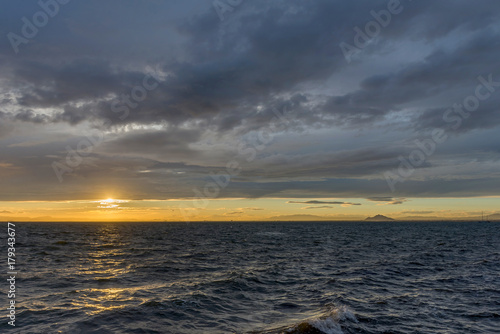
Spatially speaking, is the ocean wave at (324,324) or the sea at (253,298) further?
the sea at (253,298)

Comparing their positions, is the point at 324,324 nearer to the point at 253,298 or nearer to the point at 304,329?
the point at 304,329

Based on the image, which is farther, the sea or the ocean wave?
the sea

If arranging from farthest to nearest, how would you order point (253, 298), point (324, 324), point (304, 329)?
1. point (253, 298)
2. point (324, 324)
3. point (304, 329)

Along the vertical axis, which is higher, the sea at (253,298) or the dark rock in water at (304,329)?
the dark rock in water at (304,329)

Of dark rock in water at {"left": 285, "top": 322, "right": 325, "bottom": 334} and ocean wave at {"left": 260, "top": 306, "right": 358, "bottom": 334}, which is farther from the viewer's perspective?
ocean wave at {"left": 260, "top": 306, "right": 358, "bottom": 334}

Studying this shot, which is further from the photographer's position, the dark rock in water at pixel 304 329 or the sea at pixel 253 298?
the sea at pixel 253 298

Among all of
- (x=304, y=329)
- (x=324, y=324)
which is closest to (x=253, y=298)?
(x=324, y=324)

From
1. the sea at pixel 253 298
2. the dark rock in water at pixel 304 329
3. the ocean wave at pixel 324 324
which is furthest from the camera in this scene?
the sea at pixel 253 298

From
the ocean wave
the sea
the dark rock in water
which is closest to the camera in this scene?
the dark rock in water

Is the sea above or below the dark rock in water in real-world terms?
below

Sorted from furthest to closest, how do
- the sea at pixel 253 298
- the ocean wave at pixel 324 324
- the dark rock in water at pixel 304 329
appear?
the sea at pixel 253 298 → the ocean wave at pixel 324 324 → the dark rock in water at pixel 304 329

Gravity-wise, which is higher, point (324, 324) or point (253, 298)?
point (324, 324)

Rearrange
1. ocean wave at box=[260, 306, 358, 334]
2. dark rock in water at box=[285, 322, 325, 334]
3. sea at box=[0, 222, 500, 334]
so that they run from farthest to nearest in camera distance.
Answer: sea at box=[0, 222, 500, 334] < ocean wave at box=[260, 306, 358, 334] < dark rock in water at box=[285, 322, 325, 334]

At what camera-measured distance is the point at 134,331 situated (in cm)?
1539
